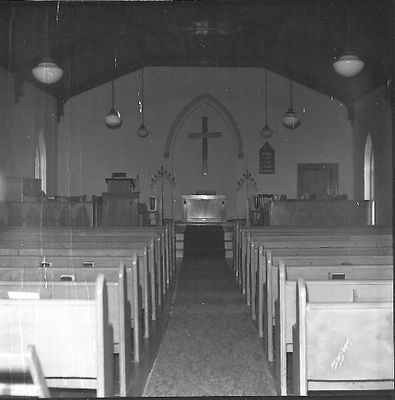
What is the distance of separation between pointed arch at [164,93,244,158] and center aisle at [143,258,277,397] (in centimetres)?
861

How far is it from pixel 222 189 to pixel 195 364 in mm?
10653

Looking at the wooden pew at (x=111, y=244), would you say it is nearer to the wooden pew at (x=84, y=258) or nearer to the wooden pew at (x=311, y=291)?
the wooden pew at (x=84, y=258)

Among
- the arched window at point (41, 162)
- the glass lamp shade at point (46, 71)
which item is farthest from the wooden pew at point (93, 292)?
the arched window at point (41, 162)

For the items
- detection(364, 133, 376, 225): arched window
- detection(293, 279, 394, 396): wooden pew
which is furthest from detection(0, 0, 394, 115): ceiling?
detection(293, 279, 394, 396): wooden pew

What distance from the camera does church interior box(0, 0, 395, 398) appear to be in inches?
78.7

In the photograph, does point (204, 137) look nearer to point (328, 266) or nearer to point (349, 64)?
point (349, 64)

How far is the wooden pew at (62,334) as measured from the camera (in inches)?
75.5

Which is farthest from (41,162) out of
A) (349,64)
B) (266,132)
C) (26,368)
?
(26,368)

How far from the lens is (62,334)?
1.94m

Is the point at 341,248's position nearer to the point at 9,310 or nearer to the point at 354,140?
the point at 9,310

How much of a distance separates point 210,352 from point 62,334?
1.53m

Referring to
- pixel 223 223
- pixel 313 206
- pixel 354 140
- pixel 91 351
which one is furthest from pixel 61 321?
pixel 354 140

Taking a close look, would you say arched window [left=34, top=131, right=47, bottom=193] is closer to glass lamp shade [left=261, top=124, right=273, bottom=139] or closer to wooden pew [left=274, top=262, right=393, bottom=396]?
glass lamp shade [left=261, top=124, right=273, bottom=139]

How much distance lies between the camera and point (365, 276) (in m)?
2.70
